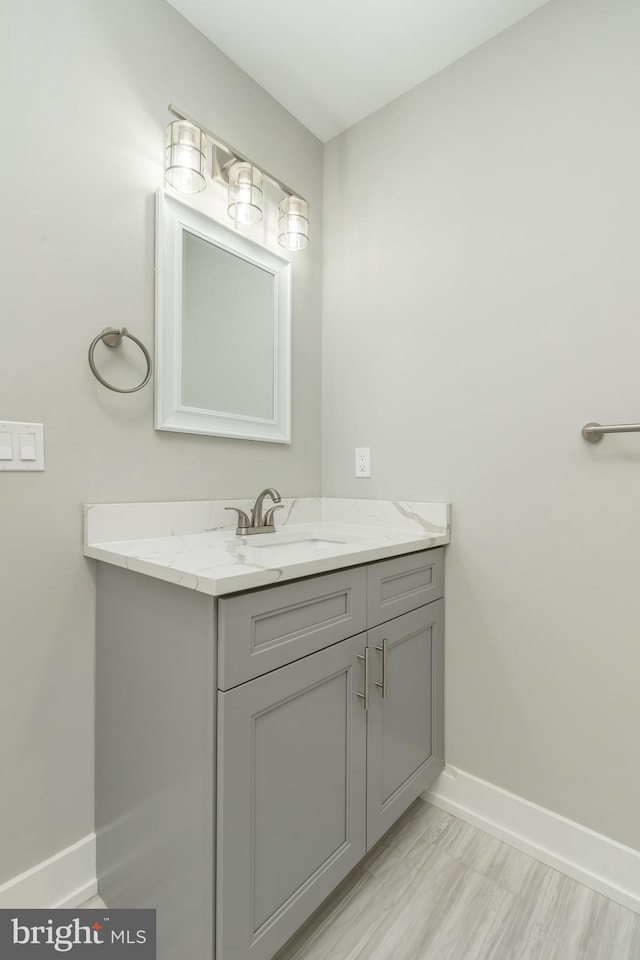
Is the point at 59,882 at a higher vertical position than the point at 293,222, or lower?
lower

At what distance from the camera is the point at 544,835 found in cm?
137

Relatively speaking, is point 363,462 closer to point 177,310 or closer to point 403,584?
point 403,584

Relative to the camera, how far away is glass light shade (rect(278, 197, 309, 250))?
1.70m

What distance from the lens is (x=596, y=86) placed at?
131 centimetres

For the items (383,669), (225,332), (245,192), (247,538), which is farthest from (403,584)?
(245,192)

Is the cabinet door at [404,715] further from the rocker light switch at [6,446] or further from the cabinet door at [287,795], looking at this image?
the rocker light switch at [6,446]

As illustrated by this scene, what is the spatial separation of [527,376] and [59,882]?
1.88 meters

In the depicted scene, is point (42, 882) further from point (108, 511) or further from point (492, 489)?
point (492, 489)

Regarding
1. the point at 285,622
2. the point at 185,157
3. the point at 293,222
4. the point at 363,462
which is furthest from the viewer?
the point at 363,462

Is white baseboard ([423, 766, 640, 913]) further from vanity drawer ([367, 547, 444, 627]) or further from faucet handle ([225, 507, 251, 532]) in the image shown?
faucet handle ([225, 507, 251, 532])

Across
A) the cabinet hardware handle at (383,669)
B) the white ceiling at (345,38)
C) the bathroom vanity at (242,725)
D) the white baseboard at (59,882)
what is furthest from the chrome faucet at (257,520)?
the white ceiling at (345,38)

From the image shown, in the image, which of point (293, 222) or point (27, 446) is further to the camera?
point (293, 222)

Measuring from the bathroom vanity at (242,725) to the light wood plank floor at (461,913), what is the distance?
148 millimetres

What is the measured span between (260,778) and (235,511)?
830 millimetres
